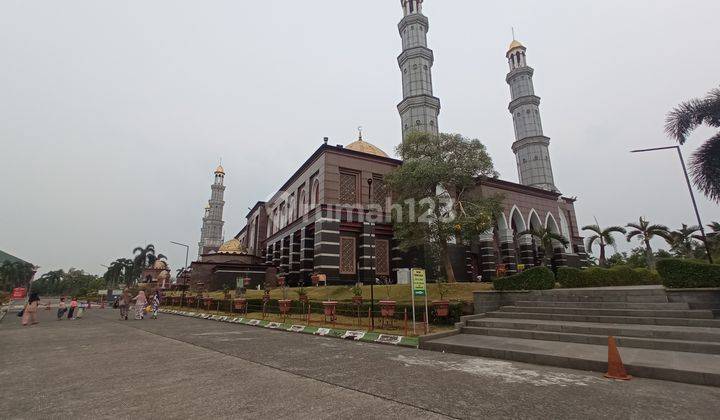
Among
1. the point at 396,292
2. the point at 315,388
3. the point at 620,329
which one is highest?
the point at 396,292

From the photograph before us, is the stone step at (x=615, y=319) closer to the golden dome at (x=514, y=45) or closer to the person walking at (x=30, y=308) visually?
the person walking at (x=30, y=308)

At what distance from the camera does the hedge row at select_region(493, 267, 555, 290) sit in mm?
13719

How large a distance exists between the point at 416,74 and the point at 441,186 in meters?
17.8

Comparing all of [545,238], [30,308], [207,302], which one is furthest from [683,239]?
[30,308]

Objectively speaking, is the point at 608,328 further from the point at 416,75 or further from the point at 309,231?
the point at 416,75

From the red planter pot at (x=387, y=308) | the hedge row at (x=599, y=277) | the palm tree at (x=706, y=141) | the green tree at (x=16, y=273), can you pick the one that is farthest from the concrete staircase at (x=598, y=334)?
the green tree at (x=16, y=273)

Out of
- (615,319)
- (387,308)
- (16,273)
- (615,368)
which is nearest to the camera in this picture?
(615,368)

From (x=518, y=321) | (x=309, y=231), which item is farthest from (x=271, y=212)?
(x=518, y=321)

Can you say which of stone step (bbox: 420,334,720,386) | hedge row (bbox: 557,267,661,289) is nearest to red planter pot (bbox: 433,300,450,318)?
stone step (bbox: 420,334,720,386)

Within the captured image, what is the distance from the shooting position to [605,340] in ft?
28.2

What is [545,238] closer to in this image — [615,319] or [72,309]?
[615,319]

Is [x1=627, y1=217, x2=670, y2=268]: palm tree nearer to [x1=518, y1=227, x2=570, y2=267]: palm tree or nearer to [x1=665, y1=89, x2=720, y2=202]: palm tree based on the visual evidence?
[x1=518, y1=227, x2=570, y2=267]: palm tree

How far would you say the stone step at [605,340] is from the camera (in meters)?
7.52

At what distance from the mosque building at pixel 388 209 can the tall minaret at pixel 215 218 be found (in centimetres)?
3250
